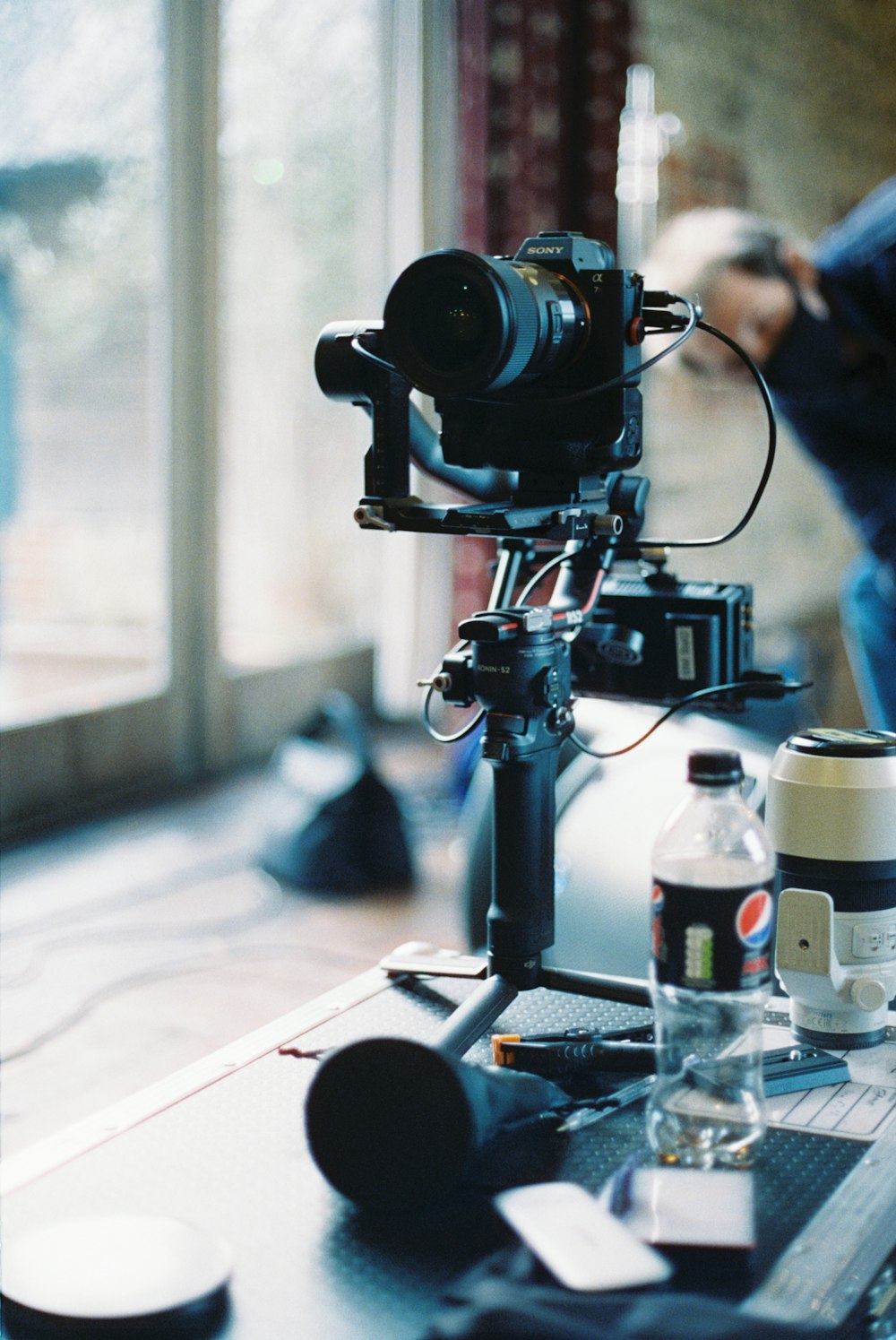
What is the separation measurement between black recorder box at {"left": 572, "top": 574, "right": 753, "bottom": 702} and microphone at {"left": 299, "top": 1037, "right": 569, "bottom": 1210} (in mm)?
432

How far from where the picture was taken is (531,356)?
0.95 meters

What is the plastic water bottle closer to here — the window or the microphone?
the microphone

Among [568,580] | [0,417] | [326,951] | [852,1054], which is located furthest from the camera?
[0,417]

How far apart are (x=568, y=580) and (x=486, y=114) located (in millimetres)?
2667

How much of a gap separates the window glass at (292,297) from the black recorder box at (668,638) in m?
2.16

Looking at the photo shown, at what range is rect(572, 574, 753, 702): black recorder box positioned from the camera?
1116mm

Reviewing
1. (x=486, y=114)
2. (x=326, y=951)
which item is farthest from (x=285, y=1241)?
(x=486, y=114)

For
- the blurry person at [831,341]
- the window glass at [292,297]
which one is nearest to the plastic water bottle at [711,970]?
the blurry person at [831,341]

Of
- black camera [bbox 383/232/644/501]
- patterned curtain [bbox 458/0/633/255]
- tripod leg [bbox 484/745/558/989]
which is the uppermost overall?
patterned curtain [bbox 458/0/633/255]

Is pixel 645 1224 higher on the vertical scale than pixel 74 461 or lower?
lower

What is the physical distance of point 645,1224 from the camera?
72cm

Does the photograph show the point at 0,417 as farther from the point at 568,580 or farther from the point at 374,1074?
the point at 374,1074

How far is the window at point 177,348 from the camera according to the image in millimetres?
2844

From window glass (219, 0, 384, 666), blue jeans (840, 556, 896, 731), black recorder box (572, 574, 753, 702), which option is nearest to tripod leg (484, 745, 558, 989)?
black recorder box (572, 574, 753, 702)
